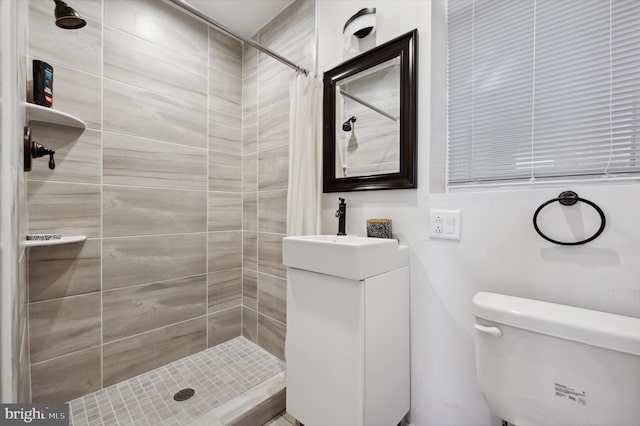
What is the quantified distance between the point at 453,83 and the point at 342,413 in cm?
144

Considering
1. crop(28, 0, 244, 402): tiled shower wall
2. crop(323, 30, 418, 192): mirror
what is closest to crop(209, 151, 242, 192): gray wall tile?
crop(28, 0, 244, 402): tiled shower wall

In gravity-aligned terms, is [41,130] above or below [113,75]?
below

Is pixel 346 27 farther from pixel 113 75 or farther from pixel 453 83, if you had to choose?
pixel 113 75

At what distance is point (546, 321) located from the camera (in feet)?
2.46

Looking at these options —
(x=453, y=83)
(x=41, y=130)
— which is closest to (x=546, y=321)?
(x=453, y=83)

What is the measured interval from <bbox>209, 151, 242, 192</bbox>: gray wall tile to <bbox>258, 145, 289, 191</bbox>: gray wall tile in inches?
9.1

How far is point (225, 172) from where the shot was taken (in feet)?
6.52

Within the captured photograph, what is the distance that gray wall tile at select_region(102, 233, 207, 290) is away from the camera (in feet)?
4.87

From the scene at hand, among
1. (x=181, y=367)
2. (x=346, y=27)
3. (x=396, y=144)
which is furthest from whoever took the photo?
(x=181, y=367)

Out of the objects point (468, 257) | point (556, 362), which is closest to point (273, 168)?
point (468, 257)

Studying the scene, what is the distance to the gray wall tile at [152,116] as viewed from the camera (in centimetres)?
148

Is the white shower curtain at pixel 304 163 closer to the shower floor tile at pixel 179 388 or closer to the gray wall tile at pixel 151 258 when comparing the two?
the gray wall tile at pixel 151 258

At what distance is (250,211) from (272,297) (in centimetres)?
67

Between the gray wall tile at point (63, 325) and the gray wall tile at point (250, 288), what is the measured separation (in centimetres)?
89
